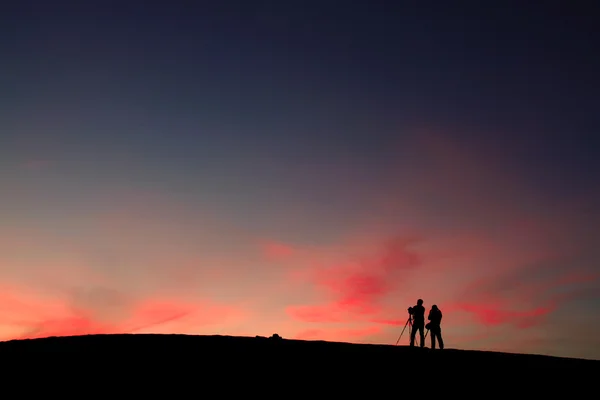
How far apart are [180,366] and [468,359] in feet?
42.9

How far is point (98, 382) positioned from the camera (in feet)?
62.3

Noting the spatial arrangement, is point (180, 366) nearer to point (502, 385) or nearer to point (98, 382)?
point (98, 382)

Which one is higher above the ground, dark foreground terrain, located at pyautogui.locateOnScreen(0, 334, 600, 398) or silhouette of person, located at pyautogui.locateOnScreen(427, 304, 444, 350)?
silhouette of person, located at pyautogui.locateOnScreen(427, 304, 444, 350)

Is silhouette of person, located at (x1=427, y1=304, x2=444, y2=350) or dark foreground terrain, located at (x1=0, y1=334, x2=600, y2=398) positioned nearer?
dark foreground terrain, located at (x1=0, y1=334, x2=600, y2=398)

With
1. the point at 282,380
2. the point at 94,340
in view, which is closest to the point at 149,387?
the point at 282,380

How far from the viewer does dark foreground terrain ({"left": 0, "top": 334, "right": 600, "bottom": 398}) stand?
63.1 feet

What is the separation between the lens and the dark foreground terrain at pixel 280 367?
19227mm

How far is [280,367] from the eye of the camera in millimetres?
21547

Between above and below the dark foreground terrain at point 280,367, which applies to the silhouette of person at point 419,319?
above

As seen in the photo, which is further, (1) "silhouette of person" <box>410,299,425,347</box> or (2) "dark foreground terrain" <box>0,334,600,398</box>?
(1) "silhouette of person" <box>410,299,425,347</box>

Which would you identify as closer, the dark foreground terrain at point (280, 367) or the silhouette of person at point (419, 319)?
the dark foreground terrain at point (280, 367)

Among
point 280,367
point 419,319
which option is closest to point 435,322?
point 419,319

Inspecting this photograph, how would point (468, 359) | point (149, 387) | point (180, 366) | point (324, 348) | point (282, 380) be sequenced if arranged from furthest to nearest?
point (324, 348) → point (468, 359) → point (180, 366) → point (282, 380) → point (149, 387)

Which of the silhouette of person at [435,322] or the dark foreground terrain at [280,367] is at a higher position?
the silhouette of person at [435,322]
